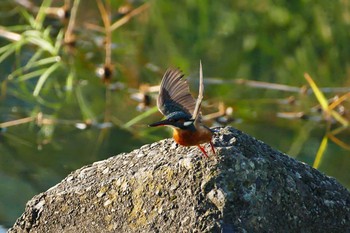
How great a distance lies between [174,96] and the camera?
371 centimetres

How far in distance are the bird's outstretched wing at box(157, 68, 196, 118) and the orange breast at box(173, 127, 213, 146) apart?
0.25 meters

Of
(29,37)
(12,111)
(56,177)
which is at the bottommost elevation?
(56,177)

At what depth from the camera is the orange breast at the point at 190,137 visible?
132 inches

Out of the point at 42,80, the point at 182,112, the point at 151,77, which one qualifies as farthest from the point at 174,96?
the point at 151,77

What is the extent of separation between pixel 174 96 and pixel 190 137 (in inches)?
15.8

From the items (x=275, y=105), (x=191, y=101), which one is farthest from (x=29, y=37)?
(x=191, y=101)

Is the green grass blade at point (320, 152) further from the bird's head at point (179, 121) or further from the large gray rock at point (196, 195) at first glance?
the bird's head at point (179, 121)

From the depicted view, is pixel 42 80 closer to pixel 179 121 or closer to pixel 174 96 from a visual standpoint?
pixel 174 96

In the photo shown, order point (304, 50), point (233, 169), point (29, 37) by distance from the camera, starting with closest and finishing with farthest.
→ point (233, 169) → point (29, 37) → point (304, 50)

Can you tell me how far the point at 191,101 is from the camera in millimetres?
3693

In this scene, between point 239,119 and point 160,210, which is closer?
point 160,210

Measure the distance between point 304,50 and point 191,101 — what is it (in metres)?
5.14

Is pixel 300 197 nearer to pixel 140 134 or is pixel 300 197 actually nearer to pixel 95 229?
pixel 95 229

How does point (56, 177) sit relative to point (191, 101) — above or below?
below
